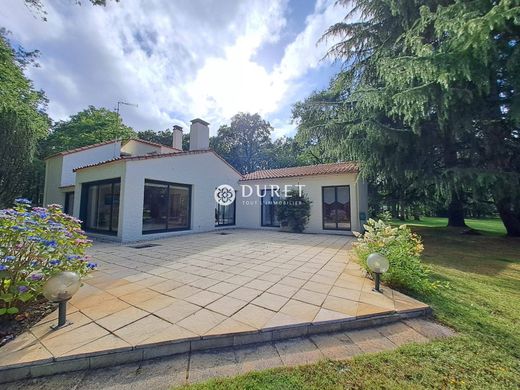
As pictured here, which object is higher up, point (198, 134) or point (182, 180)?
point (198, 134)

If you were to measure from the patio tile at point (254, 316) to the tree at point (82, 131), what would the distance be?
876 inches

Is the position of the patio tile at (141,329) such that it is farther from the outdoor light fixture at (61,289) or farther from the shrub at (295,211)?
the shrub at (295,211)

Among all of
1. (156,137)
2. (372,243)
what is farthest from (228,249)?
(156,137)

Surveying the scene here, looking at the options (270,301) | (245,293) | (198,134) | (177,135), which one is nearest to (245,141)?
(177,135)

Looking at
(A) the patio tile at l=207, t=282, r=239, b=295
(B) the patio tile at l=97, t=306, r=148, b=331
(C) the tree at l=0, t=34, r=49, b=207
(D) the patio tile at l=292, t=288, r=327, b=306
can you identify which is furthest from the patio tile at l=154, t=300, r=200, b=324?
(C) the tree at l=0, t=34, r=49, b=207

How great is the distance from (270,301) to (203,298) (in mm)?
1026

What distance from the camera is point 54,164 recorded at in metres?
13.2

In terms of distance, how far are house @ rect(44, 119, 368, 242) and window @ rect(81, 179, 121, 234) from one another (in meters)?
0.04

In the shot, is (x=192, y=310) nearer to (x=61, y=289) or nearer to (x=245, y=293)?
(x=245, y=293)

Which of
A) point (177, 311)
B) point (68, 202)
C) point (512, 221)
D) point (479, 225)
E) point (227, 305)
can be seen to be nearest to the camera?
point (177, 311)

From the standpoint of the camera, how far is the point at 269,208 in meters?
13.4

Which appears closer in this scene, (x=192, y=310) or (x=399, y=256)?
(x=192, y=310)

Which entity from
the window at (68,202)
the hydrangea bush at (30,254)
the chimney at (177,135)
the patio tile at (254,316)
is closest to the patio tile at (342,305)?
the patio tile at (254,316)

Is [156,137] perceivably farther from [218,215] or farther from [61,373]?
[61,373]
